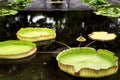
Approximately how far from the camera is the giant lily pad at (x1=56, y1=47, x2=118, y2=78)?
8.64 feet

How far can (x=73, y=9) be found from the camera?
5750 millimetres

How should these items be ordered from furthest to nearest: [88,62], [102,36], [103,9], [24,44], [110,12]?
[103,9] → [110,12] → [102,36] → [24,44] → [88,62]

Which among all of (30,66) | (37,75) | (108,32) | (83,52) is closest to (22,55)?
(30,66)

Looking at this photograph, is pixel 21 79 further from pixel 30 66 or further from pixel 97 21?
pixel 97 21

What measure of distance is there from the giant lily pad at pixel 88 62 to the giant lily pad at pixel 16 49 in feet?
1.42

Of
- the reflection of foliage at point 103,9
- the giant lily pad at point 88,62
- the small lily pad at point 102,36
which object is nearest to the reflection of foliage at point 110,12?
the reflection of foliage at point 103,9

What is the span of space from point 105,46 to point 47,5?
303 centimetres

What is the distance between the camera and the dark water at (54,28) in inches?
109

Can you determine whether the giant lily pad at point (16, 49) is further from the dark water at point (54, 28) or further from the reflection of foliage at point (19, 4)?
Result: the reflection of foliage at point (19, 4)

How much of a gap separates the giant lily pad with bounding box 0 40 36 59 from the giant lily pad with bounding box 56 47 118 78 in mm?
432

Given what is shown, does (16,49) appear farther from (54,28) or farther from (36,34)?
(54,28)

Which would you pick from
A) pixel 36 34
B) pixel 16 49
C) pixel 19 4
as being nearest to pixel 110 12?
pixel 36 34

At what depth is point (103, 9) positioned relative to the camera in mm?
5723

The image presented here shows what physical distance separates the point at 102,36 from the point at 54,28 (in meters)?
0.82
